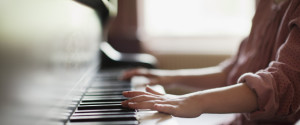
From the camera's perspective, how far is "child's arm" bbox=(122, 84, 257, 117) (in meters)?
0.69

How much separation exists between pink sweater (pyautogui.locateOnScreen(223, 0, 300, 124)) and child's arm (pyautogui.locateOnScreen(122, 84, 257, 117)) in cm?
3

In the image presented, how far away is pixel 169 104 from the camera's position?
0.70 m

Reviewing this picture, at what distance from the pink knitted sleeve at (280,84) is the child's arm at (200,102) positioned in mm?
23

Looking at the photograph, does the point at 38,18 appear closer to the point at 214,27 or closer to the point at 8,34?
the point at 8,34

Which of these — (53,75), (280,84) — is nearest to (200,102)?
(280,84)

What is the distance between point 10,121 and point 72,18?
0.51m

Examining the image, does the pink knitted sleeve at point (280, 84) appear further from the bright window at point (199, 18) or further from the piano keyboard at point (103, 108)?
the bright window at point (199, 18)

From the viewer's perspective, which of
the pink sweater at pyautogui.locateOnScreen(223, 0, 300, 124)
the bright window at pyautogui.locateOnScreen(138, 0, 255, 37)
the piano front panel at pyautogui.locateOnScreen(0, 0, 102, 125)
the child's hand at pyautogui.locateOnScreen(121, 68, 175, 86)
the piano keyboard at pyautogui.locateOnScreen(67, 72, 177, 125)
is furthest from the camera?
the bright window at pyautogui.locateOnScreen(138, 0, 255, 37)

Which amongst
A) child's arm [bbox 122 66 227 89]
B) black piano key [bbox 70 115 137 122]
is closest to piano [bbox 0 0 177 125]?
black piano key [bbox 70 115 137 122]

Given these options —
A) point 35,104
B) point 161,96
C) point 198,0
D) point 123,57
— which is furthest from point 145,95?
point 198,0

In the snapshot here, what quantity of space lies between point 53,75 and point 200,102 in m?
0.32

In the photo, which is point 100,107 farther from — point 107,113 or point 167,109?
point 167,109

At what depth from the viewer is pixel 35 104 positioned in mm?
549

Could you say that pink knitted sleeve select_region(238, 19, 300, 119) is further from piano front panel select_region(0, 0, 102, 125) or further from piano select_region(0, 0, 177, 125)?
piano front panel select_region(0, 0, 102, 125)
